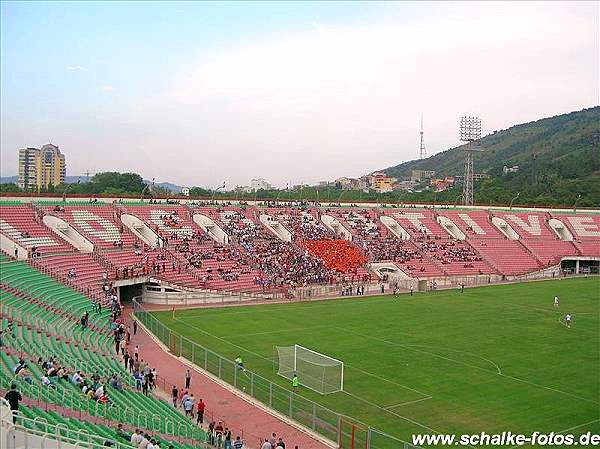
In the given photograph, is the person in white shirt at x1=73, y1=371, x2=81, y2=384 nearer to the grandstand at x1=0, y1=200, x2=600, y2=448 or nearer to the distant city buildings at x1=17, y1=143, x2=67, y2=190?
the grandstand at x1=0, y1=200, x2=600, y2=448

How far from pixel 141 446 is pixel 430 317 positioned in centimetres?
3014

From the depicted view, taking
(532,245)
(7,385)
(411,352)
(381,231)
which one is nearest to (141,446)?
(7,385)

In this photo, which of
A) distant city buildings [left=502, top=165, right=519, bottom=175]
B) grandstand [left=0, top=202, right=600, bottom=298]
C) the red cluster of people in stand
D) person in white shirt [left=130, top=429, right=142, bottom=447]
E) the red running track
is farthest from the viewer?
distant city buildings [left=502, top=165, right=519, bottom=175]

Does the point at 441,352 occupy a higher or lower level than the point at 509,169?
lower

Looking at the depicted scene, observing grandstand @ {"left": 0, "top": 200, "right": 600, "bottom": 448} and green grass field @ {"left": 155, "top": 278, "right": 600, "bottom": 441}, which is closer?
grandstand @ {"left": 0, "top": 200, "right": 600, "bottom": 448}

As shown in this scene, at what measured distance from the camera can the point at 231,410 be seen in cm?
2359

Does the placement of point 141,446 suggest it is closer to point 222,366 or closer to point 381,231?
point 222,366

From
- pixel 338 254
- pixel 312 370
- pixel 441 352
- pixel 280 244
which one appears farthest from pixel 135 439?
pixel 338 254

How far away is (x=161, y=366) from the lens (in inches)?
1149

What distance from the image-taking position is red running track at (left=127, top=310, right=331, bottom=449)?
21.1 metres

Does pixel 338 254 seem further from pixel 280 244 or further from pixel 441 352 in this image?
pixel 441 352

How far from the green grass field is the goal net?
1.60ft

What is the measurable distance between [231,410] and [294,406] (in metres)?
2.38

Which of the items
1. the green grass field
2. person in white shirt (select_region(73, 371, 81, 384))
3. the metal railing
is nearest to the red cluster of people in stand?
the green grass field
